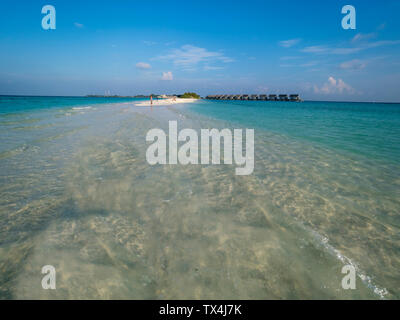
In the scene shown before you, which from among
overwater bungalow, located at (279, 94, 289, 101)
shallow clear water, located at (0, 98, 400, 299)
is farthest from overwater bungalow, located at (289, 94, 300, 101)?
shallow clear water, located at (0, 98, 400, 299)

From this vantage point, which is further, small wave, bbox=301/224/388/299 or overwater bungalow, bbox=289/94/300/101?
overwater bungalow, bbox=289/94/300/101

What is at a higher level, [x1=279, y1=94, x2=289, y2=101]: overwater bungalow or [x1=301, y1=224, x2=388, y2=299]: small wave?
[x1=279, y1=94, x2=289, y2=101]: overwater bungalow

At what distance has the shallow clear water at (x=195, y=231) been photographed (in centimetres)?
249

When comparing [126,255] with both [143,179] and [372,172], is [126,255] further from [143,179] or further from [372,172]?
[372,172]

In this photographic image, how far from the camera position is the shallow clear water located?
2492 mm

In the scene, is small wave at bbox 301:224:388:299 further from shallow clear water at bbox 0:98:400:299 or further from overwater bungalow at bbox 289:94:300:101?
overwater bungalow at bbox 289:94:300:101

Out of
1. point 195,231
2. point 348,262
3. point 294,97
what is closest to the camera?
point 348,262

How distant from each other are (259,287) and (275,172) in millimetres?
4493

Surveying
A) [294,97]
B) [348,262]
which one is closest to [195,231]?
[348,262]

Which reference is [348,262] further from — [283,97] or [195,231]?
[283,97]

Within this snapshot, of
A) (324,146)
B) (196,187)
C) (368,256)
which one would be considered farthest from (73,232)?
(324,146)

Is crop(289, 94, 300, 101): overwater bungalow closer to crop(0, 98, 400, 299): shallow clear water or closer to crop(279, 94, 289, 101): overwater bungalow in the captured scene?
crop(279, 94, 289, 101): overwater bungalow

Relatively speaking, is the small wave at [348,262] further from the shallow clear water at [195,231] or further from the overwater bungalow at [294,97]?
the overwater bungalow at [294,97]

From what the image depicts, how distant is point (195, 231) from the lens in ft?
11.5
